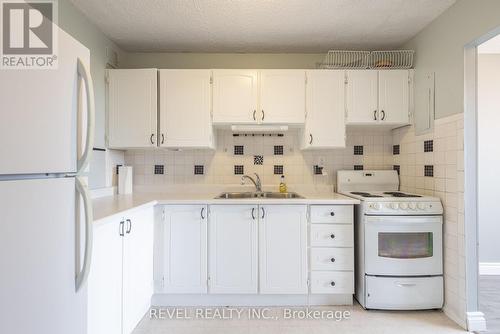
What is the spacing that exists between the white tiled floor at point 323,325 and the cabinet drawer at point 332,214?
75 cm

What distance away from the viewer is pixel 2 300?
31.0 inches

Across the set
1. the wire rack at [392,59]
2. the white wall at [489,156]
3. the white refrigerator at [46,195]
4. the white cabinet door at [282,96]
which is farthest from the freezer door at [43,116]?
the white wall at [489,156]

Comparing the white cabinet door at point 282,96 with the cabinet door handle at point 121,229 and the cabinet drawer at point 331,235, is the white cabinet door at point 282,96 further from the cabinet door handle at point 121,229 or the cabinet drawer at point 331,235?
the cabinet door handle at point 121,229

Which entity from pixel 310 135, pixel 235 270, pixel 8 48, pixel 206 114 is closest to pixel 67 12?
pixel 206 114

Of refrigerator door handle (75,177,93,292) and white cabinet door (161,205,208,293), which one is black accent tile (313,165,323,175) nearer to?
white cabinet door (161,205,208,293)

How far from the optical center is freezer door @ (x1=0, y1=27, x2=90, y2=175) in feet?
2.72

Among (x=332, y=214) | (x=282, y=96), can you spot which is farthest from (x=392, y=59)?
(x=332, y=214)

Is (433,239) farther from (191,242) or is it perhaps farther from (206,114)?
(206,114)

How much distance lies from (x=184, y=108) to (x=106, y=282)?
63.5 inches

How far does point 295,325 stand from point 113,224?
4.92 ft

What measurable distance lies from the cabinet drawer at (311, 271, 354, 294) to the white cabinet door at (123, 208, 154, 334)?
52.4 inches

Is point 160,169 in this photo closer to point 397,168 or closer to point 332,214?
point 332,214

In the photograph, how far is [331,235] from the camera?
7.87 feet

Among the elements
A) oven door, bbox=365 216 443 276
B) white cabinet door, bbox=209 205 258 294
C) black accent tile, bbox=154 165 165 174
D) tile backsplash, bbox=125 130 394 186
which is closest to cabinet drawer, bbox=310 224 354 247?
oven door, bbox=365 216 443 276
